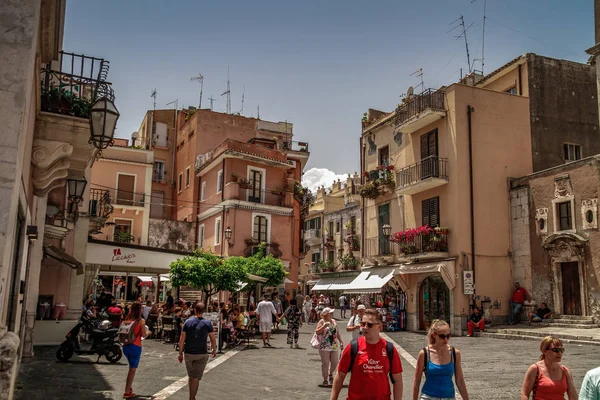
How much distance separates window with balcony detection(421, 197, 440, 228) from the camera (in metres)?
24.7

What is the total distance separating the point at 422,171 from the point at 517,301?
6623 millimetres

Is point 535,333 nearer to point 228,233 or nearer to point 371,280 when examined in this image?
point 371,280

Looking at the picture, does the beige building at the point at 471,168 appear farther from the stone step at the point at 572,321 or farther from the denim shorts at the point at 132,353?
the denim shorts at the point at 132,353

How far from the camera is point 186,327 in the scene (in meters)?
8.77

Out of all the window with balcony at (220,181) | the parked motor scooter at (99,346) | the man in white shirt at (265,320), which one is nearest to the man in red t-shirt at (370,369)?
the parked motor scooter at (99,346)

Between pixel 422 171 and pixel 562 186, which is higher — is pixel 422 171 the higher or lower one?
the higher one

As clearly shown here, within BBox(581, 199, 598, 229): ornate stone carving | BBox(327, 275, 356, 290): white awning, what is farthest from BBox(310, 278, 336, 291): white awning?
BBox(581, 199, 598, 229): ornate stone carving

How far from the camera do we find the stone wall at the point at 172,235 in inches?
1458

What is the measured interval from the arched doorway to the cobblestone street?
23.2 feet

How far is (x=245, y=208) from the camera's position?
3444 cm

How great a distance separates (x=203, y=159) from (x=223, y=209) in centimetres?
591

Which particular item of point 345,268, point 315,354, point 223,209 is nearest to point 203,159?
point 223,209

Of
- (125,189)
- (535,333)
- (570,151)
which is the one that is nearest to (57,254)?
(535,333)

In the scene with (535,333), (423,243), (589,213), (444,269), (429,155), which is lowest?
→ (535,333)
